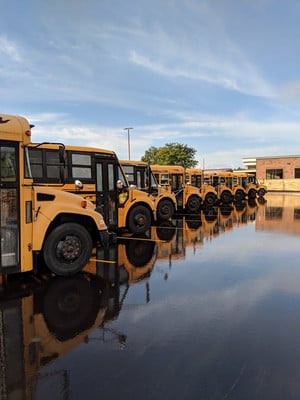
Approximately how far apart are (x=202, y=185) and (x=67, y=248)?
1669 centimetres

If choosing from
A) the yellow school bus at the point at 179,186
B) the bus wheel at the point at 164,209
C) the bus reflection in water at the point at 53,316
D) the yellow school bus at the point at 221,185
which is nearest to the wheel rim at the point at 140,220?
the bus reflection in water at the point at 53,316

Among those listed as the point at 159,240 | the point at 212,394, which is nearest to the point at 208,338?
the point at 212,394

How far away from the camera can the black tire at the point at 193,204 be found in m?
19.5

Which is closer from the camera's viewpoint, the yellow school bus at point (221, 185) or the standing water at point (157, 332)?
the standing water at point (157, 332)

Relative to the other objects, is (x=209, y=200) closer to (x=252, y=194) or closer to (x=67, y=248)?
(x=252, y=194)

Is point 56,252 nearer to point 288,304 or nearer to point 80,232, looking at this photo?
point 80,232

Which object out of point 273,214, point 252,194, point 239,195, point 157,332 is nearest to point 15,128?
point 157,332

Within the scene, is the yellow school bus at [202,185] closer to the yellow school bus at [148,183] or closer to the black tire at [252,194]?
the yellow school bus at [148,183]

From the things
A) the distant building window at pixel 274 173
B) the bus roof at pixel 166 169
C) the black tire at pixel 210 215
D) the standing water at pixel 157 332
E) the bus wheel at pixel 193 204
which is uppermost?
the distant building window at pixel 274 173

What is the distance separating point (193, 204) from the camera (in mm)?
19656

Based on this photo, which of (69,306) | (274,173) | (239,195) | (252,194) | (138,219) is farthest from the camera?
(274,173)

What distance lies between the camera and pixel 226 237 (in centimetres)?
1090

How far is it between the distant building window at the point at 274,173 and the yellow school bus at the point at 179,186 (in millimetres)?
34250

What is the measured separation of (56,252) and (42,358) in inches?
112
